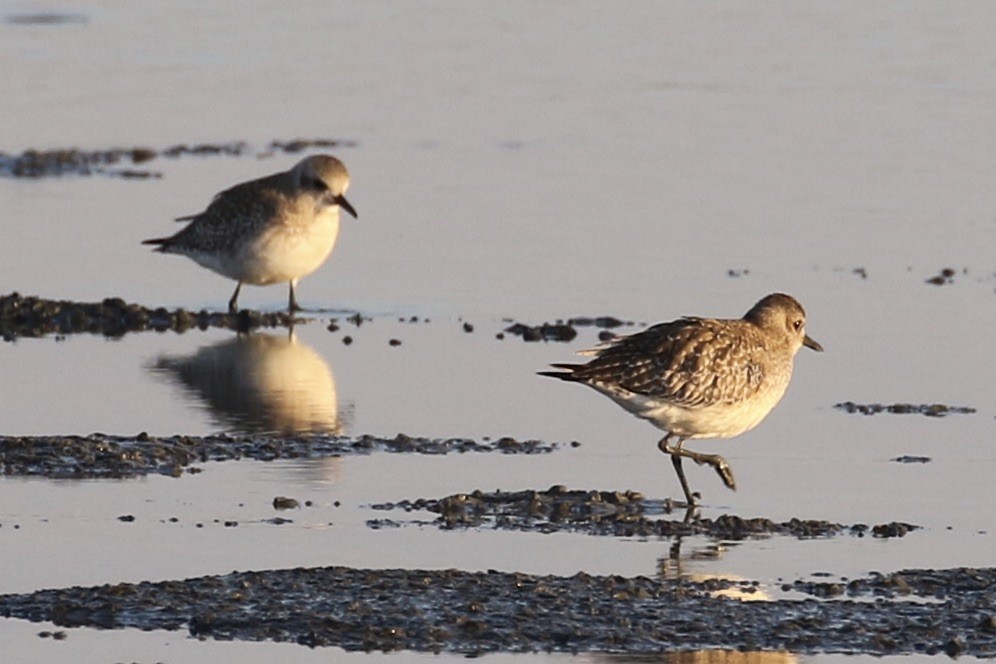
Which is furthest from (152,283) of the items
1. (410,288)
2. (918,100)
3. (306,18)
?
(306,18)

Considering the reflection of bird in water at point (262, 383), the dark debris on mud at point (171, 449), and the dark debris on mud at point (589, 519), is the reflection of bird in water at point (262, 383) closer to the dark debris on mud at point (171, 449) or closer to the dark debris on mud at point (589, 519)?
the dark debris on mud at point (171, 449)

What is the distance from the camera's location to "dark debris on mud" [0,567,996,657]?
9.79m

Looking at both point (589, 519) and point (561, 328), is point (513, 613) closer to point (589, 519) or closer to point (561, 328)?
point (589, 519)

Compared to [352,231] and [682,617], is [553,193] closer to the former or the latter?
[352,231]

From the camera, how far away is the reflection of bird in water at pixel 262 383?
1419cm

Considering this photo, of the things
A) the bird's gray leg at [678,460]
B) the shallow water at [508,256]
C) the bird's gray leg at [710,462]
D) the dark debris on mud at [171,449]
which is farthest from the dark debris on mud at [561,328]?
the bird's gray leg at [710,462]

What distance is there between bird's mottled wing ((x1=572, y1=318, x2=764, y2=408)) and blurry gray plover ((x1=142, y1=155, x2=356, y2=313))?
17.7 ft

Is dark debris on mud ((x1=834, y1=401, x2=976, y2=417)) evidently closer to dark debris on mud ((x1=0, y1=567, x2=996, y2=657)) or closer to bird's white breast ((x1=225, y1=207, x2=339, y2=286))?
dark debris on mud ((x1=0, y1=567, x2=996, y2=657))

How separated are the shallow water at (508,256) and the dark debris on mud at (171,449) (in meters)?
0.21

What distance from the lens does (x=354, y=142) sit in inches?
1004

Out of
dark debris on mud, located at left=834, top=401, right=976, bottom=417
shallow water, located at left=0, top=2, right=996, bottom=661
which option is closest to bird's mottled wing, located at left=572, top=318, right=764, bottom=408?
shallow water, located at left=0, top=2, right=996, bottom=661

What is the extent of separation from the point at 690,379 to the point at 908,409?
2171mm

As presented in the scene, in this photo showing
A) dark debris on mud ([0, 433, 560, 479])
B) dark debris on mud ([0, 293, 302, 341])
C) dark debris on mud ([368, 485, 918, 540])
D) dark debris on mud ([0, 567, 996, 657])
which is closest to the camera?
dark debris on mud ([0, 567, 996, 657])

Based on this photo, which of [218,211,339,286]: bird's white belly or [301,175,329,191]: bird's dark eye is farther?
[301,175,329,191]: bird's dark eye
